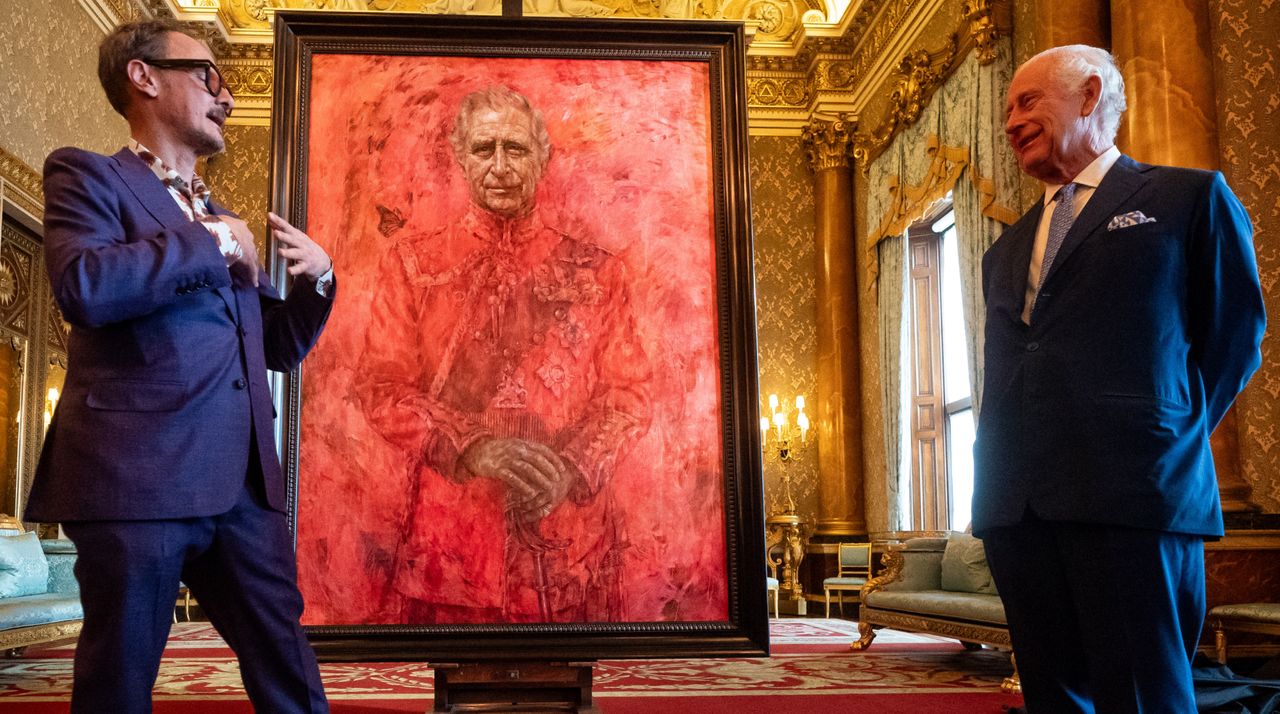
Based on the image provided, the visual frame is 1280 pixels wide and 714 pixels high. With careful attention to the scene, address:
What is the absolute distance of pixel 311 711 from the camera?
1.91 metres

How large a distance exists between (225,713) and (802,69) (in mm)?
9256

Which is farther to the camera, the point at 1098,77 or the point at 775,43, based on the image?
the point at 775,43

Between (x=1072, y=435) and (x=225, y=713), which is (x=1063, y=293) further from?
(x=225, y=713)

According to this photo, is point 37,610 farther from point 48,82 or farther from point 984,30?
point 984,30

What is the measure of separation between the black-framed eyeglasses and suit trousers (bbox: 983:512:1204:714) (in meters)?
1.83

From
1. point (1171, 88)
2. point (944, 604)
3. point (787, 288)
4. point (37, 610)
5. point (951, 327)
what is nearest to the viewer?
point (1171, 88)

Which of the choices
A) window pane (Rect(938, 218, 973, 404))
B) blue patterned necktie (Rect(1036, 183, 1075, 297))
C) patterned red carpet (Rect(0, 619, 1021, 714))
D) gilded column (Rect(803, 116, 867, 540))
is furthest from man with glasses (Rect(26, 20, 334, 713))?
gilded column (Rect(803, 116, 867, 540))

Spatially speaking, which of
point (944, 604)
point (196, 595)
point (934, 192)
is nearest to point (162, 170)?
point (196, 595)

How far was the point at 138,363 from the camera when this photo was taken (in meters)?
1.81

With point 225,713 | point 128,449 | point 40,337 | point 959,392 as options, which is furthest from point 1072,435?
point 40,337

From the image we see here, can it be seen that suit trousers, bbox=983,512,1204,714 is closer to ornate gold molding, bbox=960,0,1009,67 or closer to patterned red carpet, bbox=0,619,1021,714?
patterned red carpet, bbox=0,619,1021,714

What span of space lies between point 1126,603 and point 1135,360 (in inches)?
17.8

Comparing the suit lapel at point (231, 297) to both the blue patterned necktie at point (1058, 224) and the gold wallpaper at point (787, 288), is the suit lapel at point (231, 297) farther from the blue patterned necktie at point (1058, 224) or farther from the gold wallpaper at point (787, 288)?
the gold wallpaper at point (787, 288)

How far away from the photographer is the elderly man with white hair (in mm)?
1902
